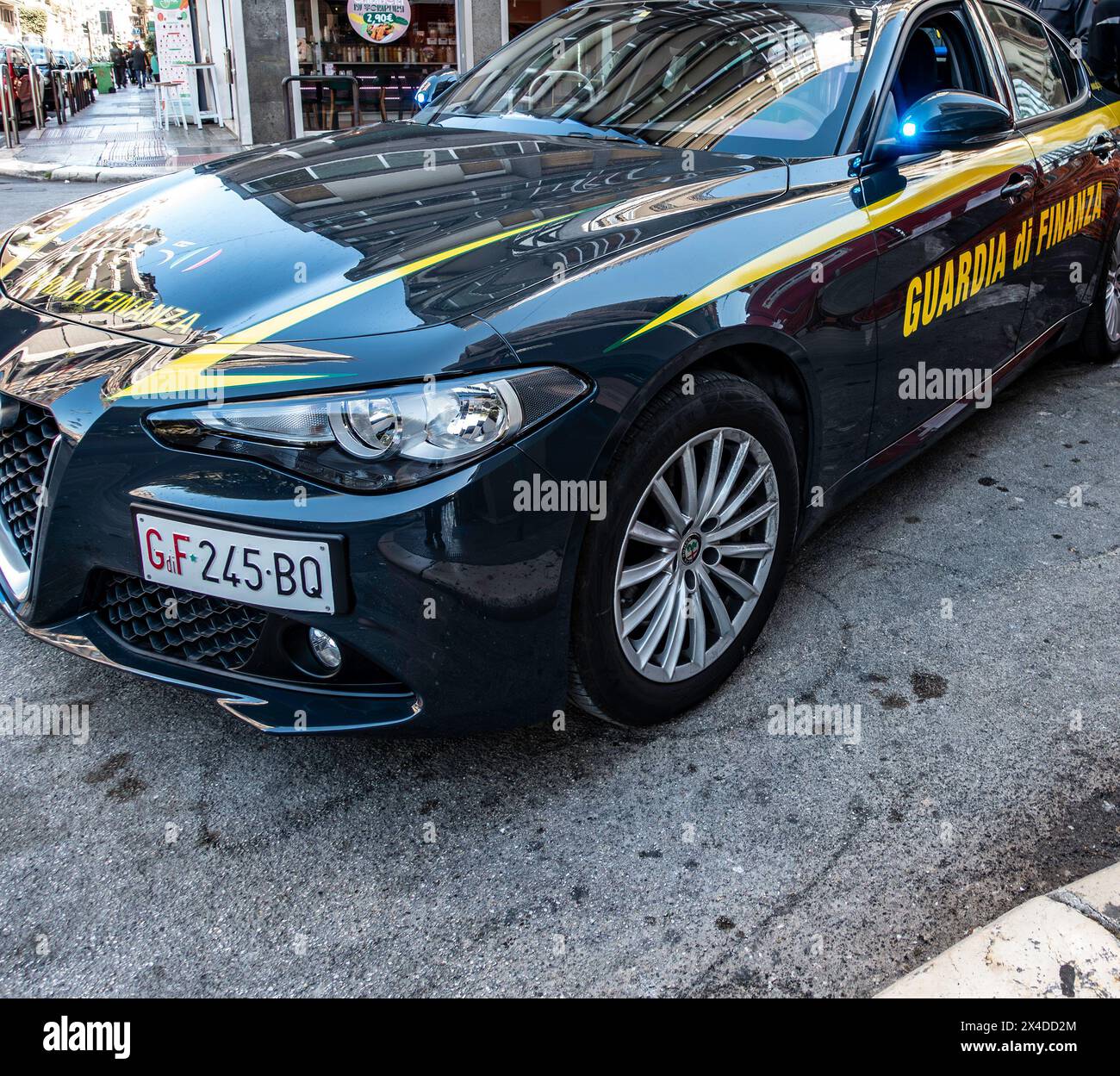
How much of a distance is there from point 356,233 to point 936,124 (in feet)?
4.87

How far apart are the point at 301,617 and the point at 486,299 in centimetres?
63

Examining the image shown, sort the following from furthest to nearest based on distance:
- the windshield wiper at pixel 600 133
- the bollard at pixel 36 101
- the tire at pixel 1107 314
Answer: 1. the bollard at pixel 36 101
2. the tire at pixel 1107 314
3. the windshield wiper at pixel 600 133

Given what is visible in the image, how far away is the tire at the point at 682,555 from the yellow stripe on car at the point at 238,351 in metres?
0.54

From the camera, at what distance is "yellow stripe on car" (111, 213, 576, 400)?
1.79 m

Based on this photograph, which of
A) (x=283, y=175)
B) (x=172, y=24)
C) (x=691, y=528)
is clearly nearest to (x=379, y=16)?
(x=172, y=24)

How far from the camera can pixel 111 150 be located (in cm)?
1389

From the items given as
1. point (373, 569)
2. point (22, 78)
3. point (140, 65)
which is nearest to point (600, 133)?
point (373, 569)

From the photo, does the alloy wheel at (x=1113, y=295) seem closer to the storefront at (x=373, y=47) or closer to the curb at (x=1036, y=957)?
the curb at (x=1036, y=957)

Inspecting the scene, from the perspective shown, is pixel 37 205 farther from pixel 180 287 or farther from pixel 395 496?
pixel 395 496

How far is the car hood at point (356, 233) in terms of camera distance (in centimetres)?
190

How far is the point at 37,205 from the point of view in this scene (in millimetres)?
9125

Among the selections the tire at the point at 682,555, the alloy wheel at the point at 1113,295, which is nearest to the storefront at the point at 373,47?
the alloy wheel at the point at 1113,295

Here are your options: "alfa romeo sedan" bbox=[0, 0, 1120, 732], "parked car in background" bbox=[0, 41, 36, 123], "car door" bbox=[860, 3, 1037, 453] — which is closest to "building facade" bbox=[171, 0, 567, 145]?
"parked car in background" bbox=[0, 41, 36, 123]

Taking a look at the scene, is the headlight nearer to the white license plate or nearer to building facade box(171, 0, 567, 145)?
the white license plate
